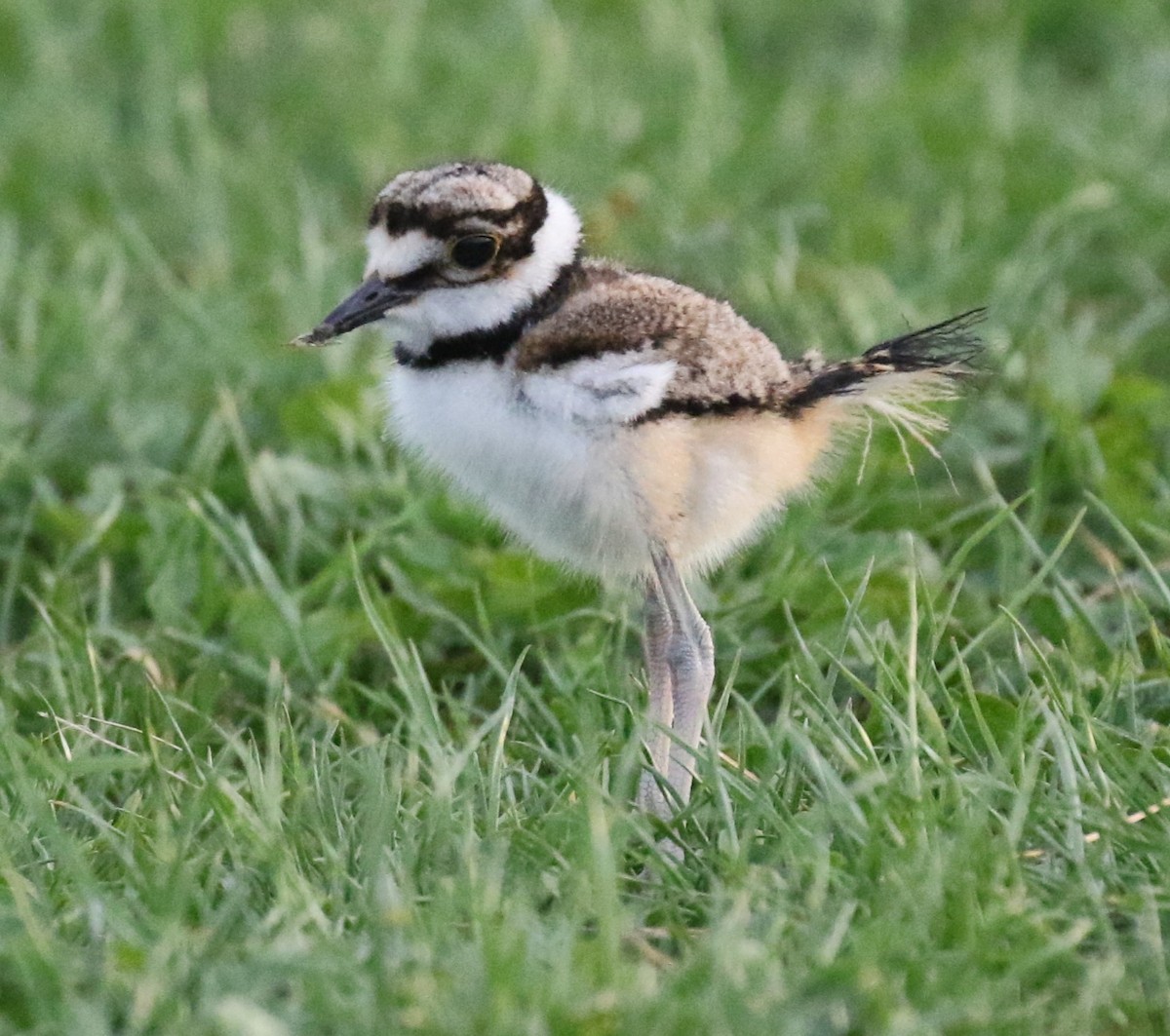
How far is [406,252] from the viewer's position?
302cm

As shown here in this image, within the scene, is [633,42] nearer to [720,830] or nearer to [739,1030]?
[720,830]

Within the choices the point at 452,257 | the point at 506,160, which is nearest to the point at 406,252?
the point at 452,257

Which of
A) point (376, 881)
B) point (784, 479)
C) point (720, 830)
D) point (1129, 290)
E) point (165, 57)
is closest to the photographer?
point (376, 881)

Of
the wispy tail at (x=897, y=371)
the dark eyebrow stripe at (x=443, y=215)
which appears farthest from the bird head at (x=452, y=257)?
the wispy tail at (x=897, y=371)

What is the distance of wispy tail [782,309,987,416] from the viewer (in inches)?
124

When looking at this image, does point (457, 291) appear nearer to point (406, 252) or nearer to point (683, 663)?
point (406, 252)

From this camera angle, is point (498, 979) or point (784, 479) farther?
point (784, 479)

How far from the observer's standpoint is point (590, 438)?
290 cm

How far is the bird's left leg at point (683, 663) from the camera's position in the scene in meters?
3.07

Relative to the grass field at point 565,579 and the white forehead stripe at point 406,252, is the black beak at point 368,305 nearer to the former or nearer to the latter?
the white forehead stripe at point 406,252

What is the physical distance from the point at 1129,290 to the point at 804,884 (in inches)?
123

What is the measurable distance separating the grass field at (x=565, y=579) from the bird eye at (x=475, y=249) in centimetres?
60

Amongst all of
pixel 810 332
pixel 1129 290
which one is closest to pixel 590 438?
pixel 810 332

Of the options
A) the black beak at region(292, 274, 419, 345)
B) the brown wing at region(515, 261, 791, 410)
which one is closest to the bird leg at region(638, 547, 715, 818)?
the brown wing at region(515, 261, 791, 410)
